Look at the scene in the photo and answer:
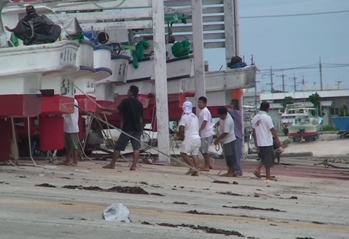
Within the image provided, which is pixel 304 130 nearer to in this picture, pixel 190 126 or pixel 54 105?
pixel 190 126

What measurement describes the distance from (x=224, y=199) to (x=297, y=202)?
1225 mm

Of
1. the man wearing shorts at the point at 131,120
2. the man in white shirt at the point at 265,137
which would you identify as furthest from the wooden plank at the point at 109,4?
A: the man in white shirt at the point at 265,137

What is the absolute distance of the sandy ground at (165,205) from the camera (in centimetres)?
892

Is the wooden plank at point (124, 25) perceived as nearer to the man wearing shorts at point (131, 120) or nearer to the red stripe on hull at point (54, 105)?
the man wearing shorts at point (131, 120)

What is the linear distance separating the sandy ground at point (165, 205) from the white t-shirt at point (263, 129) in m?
0.77

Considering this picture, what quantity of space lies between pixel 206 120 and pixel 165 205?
7724 millimetres

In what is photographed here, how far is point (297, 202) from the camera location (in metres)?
13.8

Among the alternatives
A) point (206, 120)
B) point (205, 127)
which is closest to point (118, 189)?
point (206, 120)

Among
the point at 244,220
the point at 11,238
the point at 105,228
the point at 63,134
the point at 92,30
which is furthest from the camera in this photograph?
the point at 92,30

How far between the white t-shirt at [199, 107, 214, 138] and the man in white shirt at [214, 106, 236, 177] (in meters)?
0.72

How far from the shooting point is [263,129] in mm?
17984

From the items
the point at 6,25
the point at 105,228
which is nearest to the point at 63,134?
the point at 6,25

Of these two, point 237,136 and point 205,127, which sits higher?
point 205,127

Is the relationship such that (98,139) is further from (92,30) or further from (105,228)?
(105,228)
